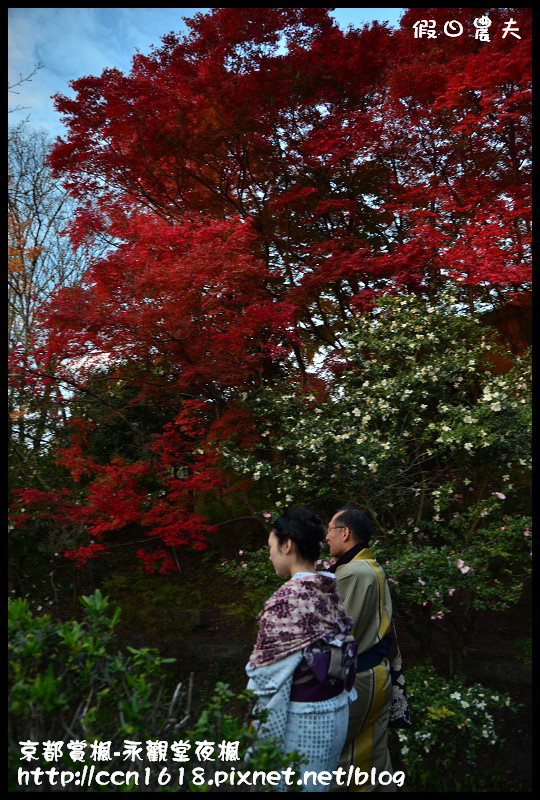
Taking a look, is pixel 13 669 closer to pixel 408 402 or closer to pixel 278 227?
pixel 408 402

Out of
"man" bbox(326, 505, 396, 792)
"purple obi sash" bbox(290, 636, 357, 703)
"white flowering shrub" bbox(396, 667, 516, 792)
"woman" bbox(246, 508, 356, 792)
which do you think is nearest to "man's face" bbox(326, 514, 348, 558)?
"man" bbox(326, 505, 396, 792)

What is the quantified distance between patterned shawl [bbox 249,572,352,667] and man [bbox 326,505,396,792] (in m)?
0.69

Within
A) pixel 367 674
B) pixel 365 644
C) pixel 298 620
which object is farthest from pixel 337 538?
pixel 298 620

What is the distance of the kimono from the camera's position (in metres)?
2.08

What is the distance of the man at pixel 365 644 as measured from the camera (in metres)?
2.90

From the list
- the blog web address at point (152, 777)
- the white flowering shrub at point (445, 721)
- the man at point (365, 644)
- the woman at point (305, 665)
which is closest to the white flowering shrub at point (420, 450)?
the white flowering shrub at point (445, 721)

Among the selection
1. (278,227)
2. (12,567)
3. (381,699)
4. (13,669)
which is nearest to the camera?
(13,669)

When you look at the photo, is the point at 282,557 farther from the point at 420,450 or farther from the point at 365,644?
the point at 420,450

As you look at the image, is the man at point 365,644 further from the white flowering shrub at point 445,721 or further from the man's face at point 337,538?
the white flowering shrub at point 445,721

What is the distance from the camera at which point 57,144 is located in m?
6.98

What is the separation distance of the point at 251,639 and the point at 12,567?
3167 millimetres

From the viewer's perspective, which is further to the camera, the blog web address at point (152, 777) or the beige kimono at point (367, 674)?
the beige kimono at point (367, 674)

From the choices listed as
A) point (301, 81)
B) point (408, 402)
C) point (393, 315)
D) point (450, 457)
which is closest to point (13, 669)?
point (408, 402)

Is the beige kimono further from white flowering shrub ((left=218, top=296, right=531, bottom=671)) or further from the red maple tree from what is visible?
the red maple tree
